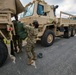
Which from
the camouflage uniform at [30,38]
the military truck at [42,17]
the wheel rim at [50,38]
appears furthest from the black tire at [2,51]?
the wheel rim at [50,38]

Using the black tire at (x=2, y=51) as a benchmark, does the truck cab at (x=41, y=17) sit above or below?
above

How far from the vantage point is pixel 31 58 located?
4418 mm

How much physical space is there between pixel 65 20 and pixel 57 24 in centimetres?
113

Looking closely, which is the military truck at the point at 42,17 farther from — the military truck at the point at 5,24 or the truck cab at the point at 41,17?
the military truck at the point at 5,24

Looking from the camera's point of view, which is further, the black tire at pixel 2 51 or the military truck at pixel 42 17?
the military truck at pixel 42 17

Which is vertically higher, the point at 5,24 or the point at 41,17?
the point at 41,17

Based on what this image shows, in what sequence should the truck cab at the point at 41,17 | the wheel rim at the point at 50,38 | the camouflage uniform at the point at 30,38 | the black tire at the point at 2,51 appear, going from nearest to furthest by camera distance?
the black tire at the point at 2,51
the camouflage uniform at the point at 30,38
the truck cab at the point at 41,17
the wheel rim at the point at 50,38

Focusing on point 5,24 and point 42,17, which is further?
point 42,17

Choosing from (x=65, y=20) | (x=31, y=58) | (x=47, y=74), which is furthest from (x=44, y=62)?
(x=65, y=20)

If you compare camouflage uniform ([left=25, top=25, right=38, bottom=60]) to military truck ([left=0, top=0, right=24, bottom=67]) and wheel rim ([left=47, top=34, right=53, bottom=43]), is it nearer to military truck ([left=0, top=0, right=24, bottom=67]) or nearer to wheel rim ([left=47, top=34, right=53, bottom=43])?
military truck ([left=0, top=0, right=24, bottom=67])

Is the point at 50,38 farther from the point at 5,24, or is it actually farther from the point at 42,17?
the point at 5,24

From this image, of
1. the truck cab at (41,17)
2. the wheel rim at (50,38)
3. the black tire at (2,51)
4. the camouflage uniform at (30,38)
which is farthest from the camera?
the wheel rim at (50,38)

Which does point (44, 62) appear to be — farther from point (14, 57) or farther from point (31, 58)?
point (14, 57)

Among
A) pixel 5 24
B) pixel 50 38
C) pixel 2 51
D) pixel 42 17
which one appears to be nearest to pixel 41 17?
pixel 42 17
